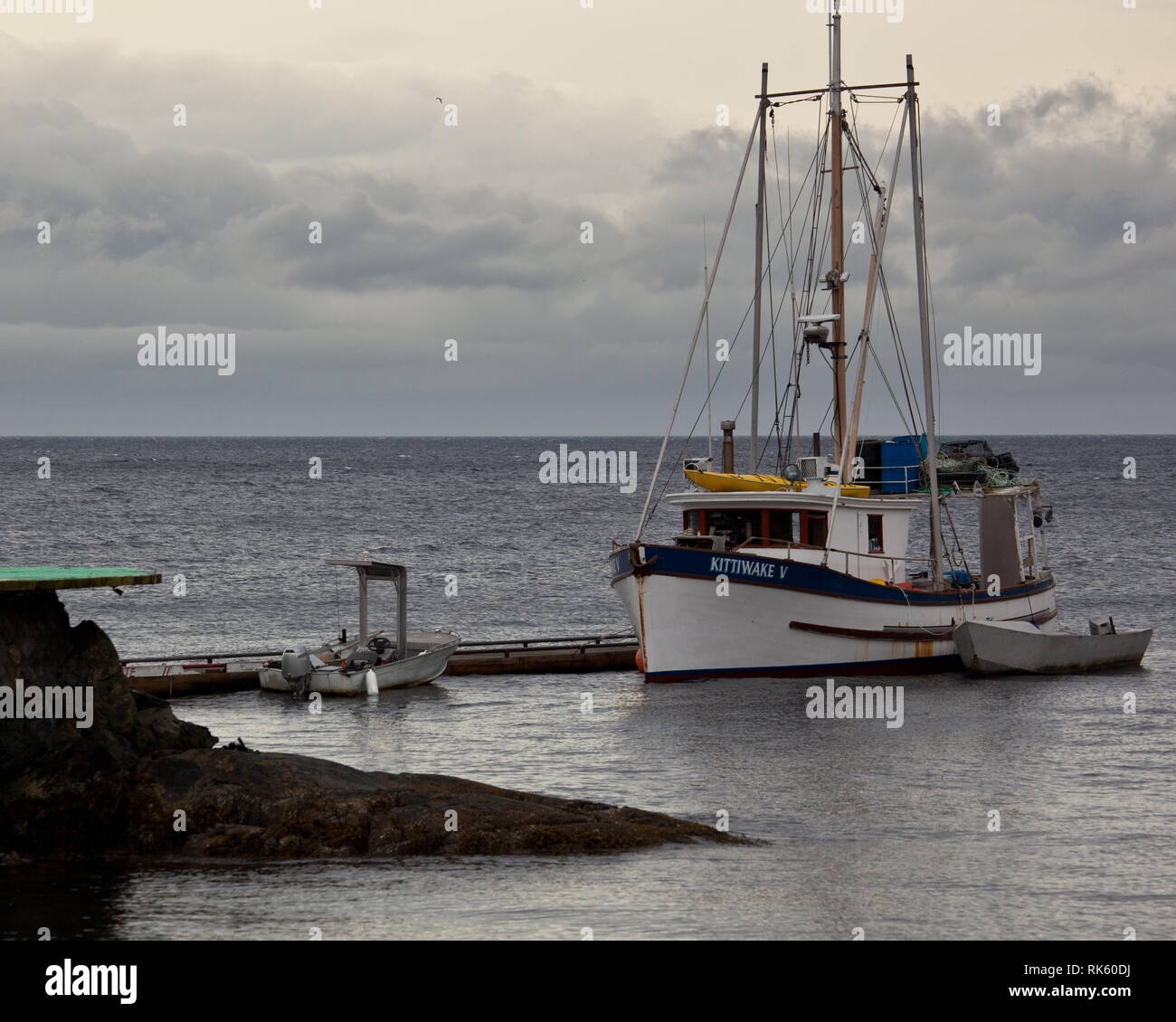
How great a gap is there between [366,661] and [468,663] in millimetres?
3500

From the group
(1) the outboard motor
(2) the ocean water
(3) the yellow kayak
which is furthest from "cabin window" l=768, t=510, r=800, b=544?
(1) the outboard motor

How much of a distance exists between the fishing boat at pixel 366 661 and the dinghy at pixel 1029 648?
13.1m

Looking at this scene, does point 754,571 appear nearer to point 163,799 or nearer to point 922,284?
point 922,284

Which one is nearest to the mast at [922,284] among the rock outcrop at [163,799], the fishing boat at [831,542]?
the fishing boat at [831,542]

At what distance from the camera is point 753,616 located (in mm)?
35719

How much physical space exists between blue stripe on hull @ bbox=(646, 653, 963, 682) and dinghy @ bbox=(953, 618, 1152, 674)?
1.17 m

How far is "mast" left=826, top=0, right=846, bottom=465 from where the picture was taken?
41.6 meters

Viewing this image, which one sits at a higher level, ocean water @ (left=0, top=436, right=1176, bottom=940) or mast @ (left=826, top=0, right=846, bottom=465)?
mast @ (left=826, top=0, right=846, bottom=465)

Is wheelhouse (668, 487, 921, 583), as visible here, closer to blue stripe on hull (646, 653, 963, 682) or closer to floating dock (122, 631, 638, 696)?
blue stripe on hull (646, 653, 963, 682)

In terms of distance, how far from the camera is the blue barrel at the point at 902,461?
1622 inches

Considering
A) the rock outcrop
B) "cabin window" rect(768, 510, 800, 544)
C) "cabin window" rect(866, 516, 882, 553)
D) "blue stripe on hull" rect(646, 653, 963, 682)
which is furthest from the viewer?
"cabin window" rect(866, 516, 882, 553)

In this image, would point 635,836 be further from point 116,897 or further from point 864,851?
point 116,897

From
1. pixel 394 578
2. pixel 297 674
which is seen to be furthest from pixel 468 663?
pixel 297 674
